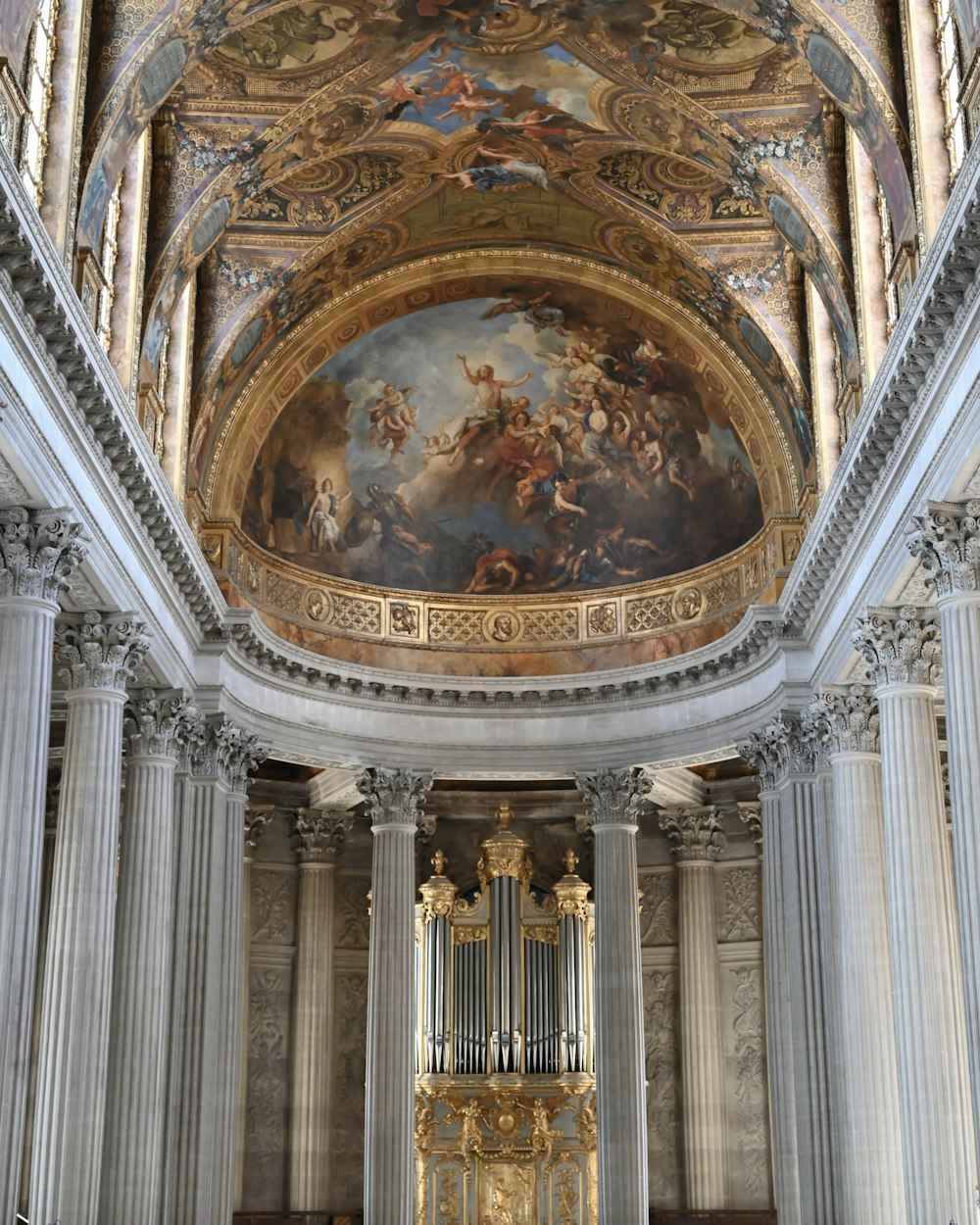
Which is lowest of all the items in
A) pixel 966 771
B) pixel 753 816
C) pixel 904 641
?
pixel 966 771

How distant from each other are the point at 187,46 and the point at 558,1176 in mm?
23888

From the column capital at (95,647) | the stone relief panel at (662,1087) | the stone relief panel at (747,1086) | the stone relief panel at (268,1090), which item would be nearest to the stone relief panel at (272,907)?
the stone relief panel at (268,1090)

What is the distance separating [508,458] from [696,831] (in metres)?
9.32

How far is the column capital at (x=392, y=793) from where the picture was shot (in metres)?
35.0

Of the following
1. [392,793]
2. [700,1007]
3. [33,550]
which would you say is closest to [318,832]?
[392,793]

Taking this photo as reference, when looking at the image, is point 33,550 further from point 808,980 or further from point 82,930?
point 808,980

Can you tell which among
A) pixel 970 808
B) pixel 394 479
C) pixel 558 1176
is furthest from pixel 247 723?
pixel 970 808

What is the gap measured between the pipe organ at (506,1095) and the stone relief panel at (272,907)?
3374 millimetres

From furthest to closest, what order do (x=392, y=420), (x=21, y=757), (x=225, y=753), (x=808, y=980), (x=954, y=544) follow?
1. (x=392, y=420)
2. (x=225, y=753)
3. (x=808, y=980)
4. (x=954, y=544)
5. (x=21, y=757)

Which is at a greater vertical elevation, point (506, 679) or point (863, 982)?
point (506, 679)

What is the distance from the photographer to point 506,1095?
3678 cm

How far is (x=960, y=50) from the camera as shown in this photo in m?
21.8

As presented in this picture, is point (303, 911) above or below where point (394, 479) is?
below

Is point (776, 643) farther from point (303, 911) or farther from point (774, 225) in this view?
point (303, 911)
